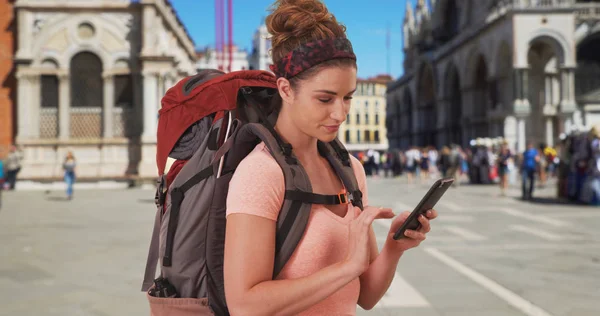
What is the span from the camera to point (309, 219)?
157cm

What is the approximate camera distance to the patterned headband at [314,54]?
1535 mm

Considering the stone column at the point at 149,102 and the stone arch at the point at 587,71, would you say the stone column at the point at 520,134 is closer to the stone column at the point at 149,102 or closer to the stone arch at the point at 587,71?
the stone arch at the point at 587,71

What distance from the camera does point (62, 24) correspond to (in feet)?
75.3

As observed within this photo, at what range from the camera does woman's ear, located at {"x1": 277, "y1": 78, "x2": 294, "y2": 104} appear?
5.21 ft

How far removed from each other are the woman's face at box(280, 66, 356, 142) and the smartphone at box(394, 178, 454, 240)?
0.29 m

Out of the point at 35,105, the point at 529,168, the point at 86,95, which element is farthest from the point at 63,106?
the point at 529,168

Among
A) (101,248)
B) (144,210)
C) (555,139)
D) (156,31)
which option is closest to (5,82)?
(156,31)

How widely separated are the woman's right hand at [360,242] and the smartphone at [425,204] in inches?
5.1

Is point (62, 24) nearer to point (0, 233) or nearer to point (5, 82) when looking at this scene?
point (5, 82)

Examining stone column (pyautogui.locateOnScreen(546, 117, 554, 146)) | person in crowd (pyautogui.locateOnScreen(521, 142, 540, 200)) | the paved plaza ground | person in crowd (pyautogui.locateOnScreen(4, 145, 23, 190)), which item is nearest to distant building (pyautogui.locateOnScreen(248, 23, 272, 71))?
the paved plaza ground

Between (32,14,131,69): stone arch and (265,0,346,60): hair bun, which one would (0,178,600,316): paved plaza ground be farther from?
(32,14,131,69): stone arch

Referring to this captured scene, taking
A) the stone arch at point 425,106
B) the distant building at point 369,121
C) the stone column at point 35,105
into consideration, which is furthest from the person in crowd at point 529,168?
the distant building at point 369,121

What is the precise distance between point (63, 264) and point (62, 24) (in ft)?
58.8

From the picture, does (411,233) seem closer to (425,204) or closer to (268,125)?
(425,204)
